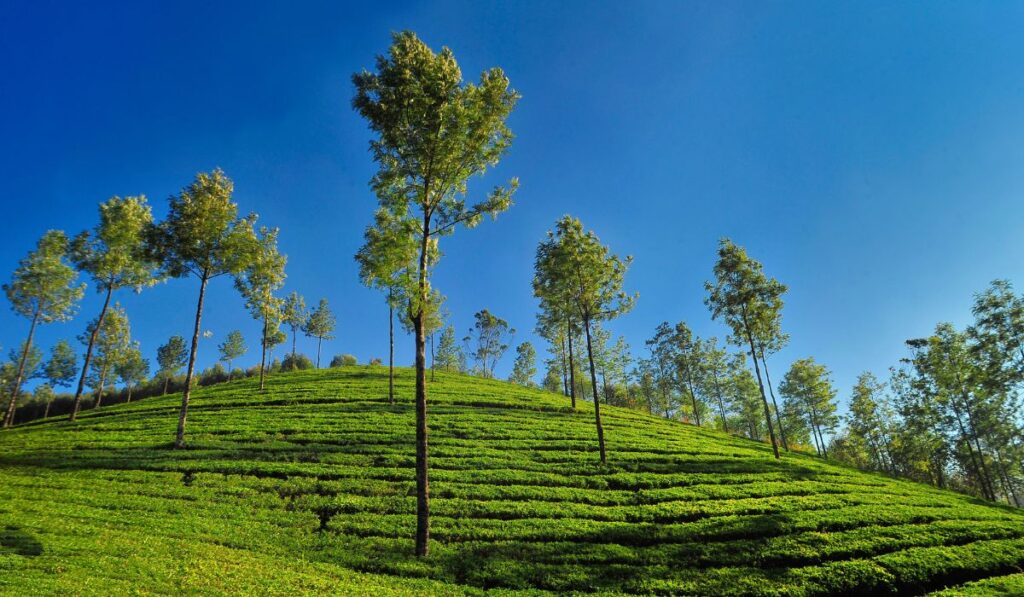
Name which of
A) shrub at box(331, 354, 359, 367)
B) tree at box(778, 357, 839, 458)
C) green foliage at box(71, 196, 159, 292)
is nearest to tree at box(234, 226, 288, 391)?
green foliage at box(71, 196, 159, 292)

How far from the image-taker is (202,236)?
28.9 m

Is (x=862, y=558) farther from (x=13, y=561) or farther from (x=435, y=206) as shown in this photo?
(x=13, y=561)

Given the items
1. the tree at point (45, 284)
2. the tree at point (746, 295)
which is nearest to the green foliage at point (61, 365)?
the tree at point (45, 284)

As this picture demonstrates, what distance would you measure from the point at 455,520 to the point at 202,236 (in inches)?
1067

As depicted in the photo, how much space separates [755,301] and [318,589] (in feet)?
134

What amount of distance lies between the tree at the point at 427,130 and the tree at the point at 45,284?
1710 inches

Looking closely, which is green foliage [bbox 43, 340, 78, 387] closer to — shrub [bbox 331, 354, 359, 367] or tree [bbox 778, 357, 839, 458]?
shrub [bbox 331, 354, 359, 367]

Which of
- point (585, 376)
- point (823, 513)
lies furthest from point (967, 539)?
point (585, 376)

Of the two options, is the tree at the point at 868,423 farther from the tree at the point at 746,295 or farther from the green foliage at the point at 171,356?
the green foliage at the point at 171,356

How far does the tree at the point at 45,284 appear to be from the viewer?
40156mm

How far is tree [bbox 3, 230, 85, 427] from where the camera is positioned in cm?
4016

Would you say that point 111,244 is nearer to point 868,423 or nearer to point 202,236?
point 202,236

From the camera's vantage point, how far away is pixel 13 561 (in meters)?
10.6

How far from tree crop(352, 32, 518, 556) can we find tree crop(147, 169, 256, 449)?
61.0 feet
